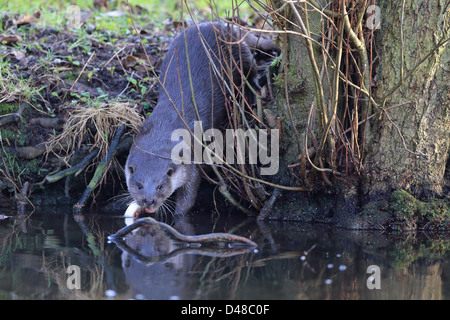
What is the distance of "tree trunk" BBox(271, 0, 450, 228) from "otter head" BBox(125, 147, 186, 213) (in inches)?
33.8

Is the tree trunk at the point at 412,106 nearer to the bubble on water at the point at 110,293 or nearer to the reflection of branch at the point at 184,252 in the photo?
the reflection of branch at the point at 184,252

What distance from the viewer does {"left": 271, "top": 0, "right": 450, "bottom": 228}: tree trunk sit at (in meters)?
3.31

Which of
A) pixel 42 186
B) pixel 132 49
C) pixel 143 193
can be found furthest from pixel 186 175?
pixel 132 49

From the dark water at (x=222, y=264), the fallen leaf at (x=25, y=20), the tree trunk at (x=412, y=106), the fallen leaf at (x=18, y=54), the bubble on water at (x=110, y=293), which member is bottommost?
the bubble on water at (x=110, y=293)

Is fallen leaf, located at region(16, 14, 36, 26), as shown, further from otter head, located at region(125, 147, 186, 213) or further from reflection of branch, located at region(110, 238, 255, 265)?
reflection of branch, located at region(110, 238, 255, 265)

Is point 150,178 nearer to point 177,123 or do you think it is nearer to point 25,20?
point 177,123

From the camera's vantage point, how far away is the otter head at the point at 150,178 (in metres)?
3.89

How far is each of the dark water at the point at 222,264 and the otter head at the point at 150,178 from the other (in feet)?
1.24

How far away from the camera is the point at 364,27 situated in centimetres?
338

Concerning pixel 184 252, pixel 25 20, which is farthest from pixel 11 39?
pixel 184 252

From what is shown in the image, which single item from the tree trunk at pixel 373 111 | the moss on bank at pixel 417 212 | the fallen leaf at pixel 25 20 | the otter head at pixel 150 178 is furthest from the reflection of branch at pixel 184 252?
the fallen leaf at pixel 25 20

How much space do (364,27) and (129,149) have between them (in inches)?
76.0

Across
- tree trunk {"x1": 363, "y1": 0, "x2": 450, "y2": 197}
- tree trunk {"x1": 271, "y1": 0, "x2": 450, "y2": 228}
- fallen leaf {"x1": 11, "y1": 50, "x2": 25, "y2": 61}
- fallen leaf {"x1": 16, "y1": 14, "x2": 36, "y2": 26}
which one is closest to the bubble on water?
tree trunk {"x1": 271, "y1": 0, "x2": 450, "y2": 228}
